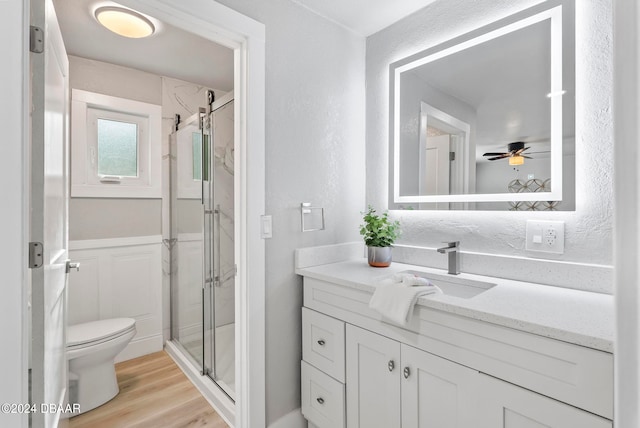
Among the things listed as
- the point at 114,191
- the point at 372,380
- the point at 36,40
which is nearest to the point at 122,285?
the point at 114,191

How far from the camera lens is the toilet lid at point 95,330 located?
76.1 inches

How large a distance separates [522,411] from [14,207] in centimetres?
154

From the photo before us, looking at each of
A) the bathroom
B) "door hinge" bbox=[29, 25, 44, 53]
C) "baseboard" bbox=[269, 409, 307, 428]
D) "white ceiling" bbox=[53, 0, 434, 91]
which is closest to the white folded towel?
the bathroom

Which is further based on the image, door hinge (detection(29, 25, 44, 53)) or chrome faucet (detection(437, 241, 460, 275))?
chrome faucet (detection(437, 241, 460, 275))

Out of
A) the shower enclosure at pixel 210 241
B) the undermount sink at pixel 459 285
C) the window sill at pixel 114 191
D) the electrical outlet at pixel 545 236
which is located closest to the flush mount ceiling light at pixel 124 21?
the shower enclosure at pixel 210 241

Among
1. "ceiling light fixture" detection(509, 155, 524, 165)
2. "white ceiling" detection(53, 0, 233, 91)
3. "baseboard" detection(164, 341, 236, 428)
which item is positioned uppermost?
"white ceiling" detection(53, 0, 233, 91)

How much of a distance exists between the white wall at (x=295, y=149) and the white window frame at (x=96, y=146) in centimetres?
160

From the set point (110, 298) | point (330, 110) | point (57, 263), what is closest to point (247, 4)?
point (330, 110)

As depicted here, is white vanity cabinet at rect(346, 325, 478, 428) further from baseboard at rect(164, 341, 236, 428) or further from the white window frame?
the white window frame

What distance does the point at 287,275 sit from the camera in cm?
170

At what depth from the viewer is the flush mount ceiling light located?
5.80 feet

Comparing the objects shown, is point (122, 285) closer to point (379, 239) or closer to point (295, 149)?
point (295, 149)

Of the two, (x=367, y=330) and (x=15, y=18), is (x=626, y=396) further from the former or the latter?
(x=15, y=18)

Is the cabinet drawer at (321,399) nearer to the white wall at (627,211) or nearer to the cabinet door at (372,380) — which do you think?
the cabinet door at (372,380)
